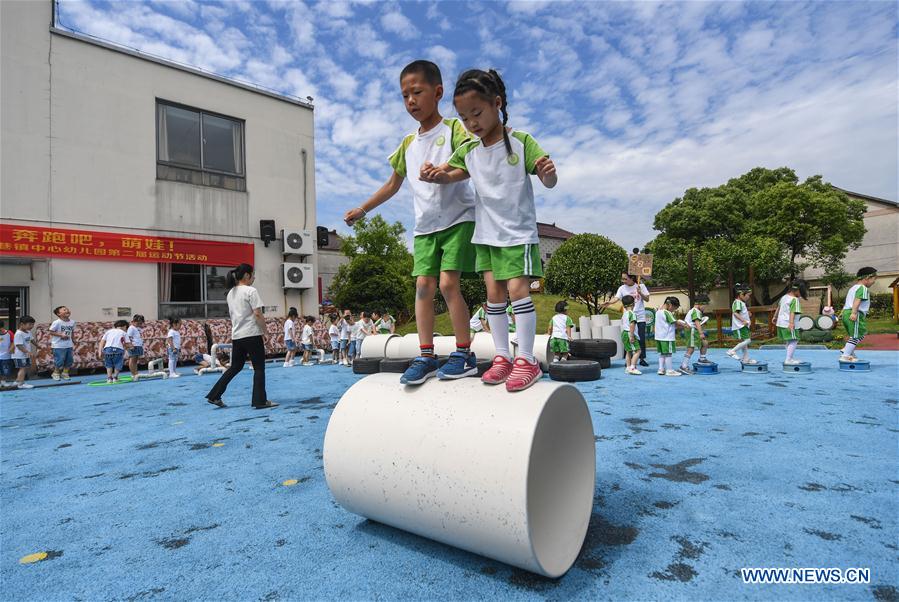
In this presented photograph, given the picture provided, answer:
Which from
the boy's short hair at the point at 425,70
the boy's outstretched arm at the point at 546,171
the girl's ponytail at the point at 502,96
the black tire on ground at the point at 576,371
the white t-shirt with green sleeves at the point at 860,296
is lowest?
the black tire on ground at the point at 576,371

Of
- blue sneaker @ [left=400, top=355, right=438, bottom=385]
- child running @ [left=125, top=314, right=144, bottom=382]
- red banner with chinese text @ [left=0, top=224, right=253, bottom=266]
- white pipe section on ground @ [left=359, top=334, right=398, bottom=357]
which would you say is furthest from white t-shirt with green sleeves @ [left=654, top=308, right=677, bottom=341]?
red banner with chinese text @ [left=0, top=224, right=253, bottom=266]

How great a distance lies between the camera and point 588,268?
26.7 metres

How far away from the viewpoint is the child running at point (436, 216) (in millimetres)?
2865

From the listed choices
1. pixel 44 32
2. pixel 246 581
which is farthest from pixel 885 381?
pixel 44 32

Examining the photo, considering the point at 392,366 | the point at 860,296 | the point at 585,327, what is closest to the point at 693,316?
the point at 860,296

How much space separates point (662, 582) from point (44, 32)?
1821 centimetres

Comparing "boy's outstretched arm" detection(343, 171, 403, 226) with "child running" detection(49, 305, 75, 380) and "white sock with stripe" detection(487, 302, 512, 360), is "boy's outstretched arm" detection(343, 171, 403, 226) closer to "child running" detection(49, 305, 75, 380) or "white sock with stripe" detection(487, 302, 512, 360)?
"white sock with stripe" detection(487, 302, 512, 360)

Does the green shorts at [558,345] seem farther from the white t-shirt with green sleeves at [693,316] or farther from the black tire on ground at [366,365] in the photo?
the black tire on ground at [366,365]

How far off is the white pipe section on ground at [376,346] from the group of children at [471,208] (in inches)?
A: 304

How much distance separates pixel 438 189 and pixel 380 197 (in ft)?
1.94

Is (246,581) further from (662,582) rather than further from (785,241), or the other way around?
(785,241)

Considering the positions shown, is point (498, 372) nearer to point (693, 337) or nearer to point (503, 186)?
point (503, 186)

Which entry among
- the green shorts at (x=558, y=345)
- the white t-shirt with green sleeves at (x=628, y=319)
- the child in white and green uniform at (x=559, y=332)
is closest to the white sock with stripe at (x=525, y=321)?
the child in white and green uniform at (x=559, y=332)

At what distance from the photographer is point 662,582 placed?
1.89 meters
